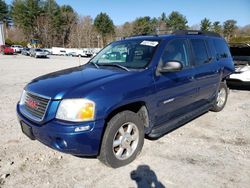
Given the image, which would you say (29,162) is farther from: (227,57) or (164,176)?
(227,57)

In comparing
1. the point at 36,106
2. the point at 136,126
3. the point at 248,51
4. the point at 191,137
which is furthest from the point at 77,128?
the point at 248,51

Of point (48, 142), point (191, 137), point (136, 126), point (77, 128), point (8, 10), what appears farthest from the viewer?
point (8, 10)

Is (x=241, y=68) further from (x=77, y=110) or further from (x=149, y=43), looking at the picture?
(x=77, y=110)

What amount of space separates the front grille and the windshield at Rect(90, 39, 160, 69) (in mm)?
1441

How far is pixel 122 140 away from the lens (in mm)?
3605

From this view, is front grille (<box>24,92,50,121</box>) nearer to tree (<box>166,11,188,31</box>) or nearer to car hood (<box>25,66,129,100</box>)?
car hood (<box>25,66,129,100</box>)

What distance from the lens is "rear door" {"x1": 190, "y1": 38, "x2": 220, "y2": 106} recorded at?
495cm

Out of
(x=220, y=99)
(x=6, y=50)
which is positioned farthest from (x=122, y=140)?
(x=6, y=50)

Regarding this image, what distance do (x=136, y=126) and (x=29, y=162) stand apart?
1720mm

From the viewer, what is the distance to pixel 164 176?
134 inches

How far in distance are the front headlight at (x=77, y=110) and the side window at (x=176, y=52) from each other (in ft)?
5.42

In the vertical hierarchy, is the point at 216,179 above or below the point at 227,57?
below

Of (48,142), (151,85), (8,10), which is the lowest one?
(48,142)

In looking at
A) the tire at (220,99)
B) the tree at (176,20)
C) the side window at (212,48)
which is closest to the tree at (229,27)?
the tree at (176,20)
